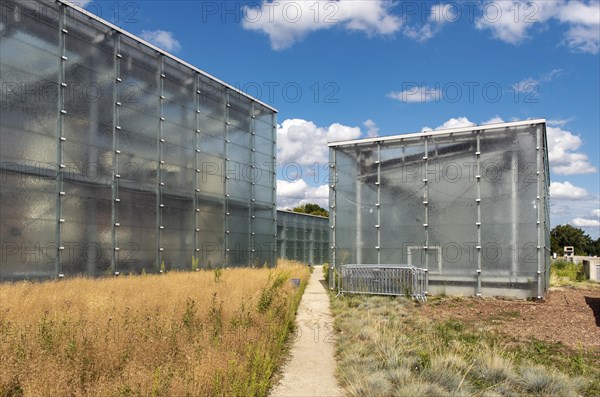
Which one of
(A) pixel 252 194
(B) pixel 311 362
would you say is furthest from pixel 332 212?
(B) pixel 311 362

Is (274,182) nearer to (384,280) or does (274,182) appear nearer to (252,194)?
(252,194)

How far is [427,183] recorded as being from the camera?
60.7 feet

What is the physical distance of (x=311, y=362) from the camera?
826cm

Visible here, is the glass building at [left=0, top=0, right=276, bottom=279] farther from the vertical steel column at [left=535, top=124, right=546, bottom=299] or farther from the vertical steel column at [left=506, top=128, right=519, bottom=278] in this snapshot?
the vertical steel column at [left=535, top=124, right=546, bottom=299]

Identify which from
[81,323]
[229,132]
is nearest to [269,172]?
[229,132]

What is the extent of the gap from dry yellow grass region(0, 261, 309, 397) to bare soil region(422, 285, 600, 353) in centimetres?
537

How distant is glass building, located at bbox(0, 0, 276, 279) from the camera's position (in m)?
14.3

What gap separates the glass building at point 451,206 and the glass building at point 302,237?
17.9 meters

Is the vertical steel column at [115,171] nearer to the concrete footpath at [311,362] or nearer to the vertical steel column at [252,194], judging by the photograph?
the concrete footpath at [311,362]

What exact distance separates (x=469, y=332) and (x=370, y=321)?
90.4 inches

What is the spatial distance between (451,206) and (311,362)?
38.4ft

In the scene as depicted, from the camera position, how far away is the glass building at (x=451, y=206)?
1700 centimetres

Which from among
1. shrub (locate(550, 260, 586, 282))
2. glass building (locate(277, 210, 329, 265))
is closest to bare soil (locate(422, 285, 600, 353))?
shrub (locate(550, 260, 586, 282))

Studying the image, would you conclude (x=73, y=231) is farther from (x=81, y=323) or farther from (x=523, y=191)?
(x=523, y=191)
